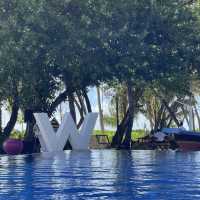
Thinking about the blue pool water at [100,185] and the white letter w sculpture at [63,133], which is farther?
the white letter w sculpture at [63,133]

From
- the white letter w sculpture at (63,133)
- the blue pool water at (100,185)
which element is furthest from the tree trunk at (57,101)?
the blue pool water at (100,185)

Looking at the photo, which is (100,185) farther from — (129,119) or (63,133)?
(129,119)

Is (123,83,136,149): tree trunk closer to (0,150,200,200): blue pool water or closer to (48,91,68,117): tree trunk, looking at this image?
(48,91,68,117): tree trunk

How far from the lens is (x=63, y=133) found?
29734 millimetres

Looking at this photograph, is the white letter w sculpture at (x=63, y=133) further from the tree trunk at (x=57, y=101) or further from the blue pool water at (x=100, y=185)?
the blue pool water at (x=100, y=185)

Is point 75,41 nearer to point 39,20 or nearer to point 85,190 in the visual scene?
point 39,20

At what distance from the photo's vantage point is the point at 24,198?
376 inches

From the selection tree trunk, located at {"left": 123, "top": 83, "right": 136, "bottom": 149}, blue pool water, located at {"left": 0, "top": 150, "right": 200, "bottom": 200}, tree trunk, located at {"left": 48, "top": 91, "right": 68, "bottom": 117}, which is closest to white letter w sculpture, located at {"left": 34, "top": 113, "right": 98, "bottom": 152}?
tree trunk, located at {"left": 48, "top": 91, "right": 68, "bottom": 117}

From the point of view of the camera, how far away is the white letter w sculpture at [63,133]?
2897cm

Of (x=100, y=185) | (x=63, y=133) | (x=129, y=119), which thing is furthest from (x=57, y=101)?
(x=100, y=185)

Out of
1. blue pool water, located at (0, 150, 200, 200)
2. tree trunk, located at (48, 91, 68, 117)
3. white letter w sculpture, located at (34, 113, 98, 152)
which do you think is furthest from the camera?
tree trunk, located at (48, 91, 68, 117)

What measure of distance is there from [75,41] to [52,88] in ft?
22.2

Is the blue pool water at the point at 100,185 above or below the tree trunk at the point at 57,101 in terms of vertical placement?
below

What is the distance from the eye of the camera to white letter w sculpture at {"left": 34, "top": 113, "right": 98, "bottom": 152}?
29.0 metres
